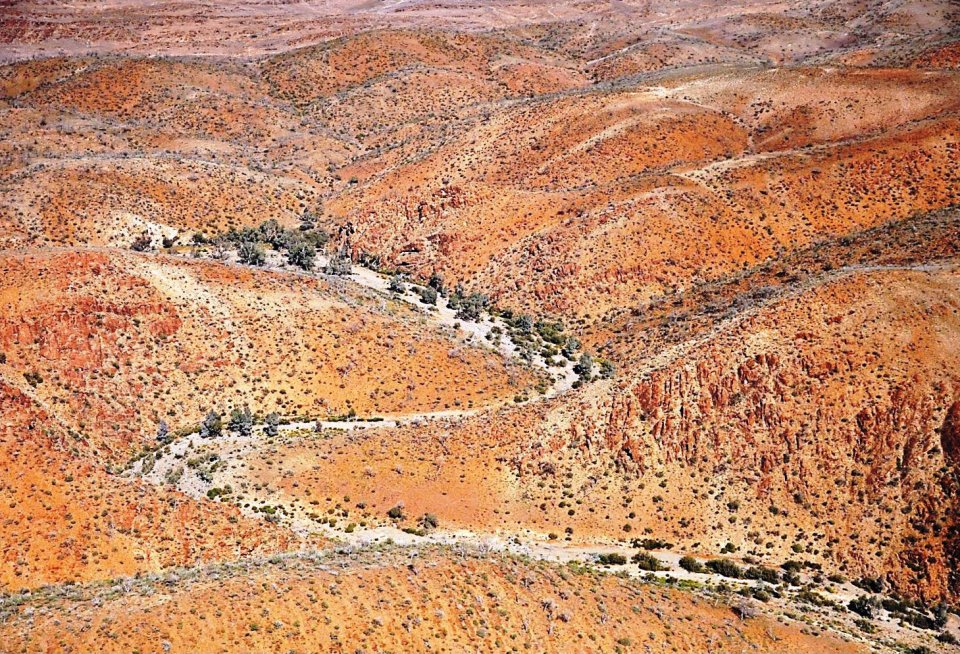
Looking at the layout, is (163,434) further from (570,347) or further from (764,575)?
(764,575)

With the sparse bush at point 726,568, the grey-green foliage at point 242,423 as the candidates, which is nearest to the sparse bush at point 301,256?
the grey-green foliage at point 242,423

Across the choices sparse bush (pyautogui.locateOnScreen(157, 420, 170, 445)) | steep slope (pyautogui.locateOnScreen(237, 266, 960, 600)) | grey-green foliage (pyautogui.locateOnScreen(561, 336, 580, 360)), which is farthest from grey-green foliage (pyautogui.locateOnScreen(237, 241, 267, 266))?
steep slope (pyautogui.locateOnScreen(237, 266, 960, 600))

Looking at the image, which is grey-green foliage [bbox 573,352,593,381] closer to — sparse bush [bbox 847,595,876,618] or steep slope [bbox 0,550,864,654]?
steep slope [bbox 0,550,864,654]

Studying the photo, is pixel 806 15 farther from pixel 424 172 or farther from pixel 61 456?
pixel 61 456

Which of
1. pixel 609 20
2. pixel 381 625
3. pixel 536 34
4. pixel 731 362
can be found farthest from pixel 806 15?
pixel 381 625

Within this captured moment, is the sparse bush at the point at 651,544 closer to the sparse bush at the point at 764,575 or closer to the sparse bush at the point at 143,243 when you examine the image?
the sparse bush at the point at 764,575

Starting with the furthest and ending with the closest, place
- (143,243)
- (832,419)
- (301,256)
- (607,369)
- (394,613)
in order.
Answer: (301,256) → (143,243) → (607,369) → (832,419) → (394,613)

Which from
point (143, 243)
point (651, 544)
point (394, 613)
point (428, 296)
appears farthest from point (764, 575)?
point (143, 243)

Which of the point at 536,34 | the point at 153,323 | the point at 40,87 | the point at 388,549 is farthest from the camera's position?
the point at 536,34
